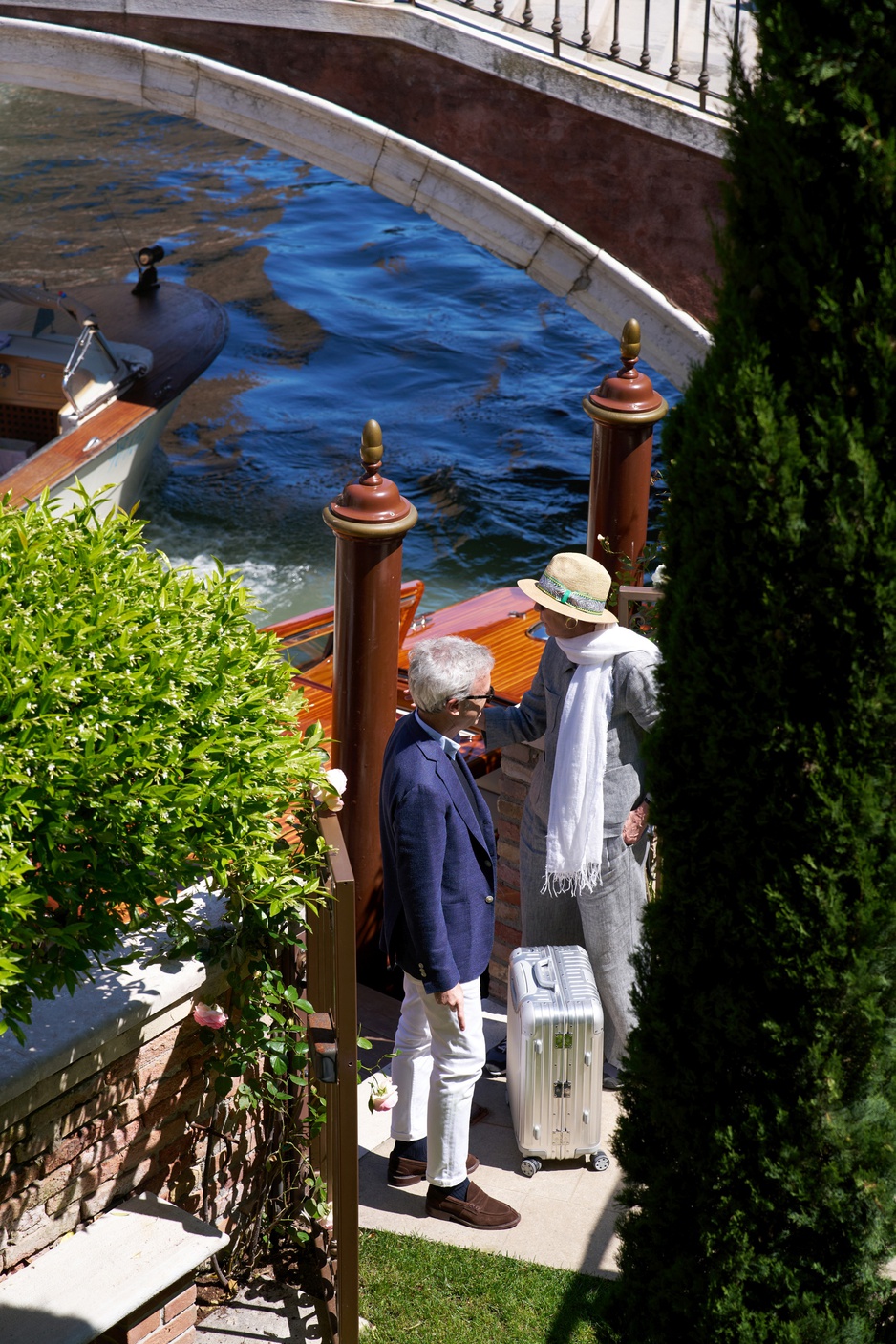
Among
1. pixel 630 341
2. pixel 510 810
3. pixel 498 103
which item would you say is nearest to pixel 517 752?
pixel 510 810

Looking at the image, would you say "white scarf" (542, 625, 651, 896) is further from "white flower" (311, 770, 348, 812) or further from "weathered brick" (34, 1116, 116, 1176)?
"weathered brick" (34, 1116, 116, 1176)

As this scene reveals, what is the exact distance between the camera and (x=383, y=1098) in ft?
13.7

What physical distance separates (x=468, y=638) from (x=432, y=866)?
8.41 feet

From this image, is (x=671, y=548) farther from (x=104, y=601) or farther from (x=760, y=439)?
(x=104, y=601)

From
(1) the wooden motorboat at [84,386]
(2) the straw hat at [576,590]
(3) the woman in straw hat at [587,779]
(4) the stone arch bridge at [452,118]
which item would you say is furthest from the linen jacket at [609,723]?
(1) the wooden motorboat at [84,386]

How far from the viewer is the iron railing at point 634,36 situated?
8828 mm

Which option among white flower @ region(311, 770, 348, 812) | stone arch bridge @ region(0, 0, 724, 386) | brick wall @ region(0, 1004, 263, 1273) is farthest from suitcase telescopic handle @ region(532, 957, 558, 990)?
stone arch bridge @ region(0, 0, 724, 386)

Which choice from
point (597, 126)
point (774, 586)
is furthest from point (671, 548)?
point (597, 126)

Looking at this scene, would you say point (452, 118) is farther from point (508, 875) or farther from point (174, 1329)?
point (174, 1329)

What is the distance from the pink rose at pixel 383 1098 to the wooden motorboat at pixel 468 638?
52.5 inches

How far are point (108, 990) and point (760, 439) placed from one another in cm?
184

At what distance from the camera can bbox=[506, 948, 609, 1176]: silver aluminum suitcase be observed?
3.81 metres

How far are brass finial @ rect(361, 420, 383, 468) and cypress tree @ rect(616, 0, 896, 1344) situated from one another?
183cm

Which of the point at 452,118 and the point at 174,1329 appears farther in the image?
the point at 452,118
